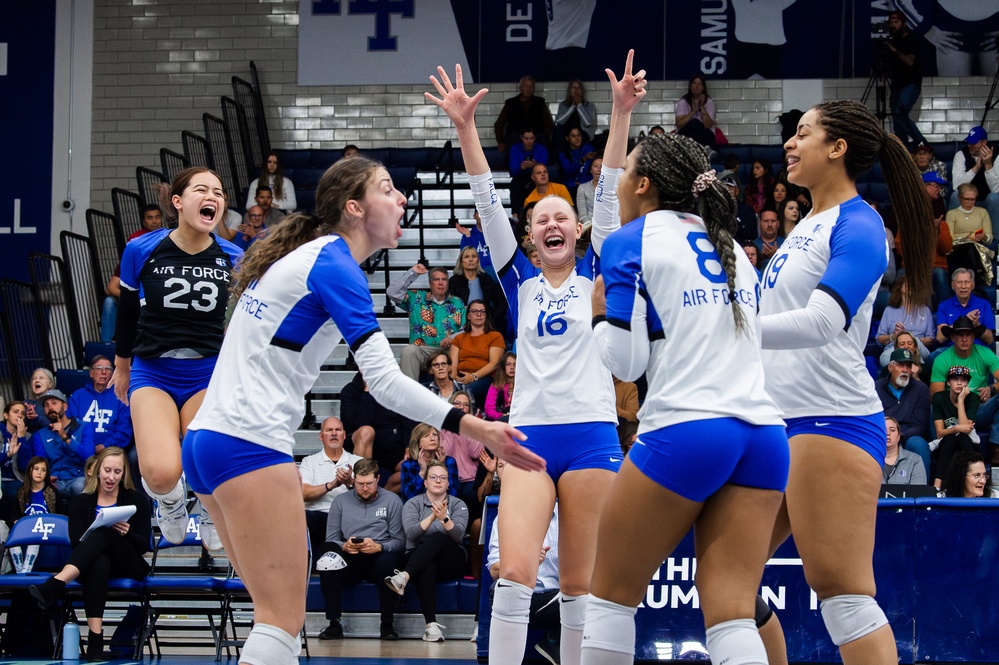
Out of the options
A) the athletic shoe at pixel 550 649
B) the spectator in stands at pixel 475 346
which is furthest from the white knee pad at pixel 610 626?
the spectator in stands at pixel 475 346

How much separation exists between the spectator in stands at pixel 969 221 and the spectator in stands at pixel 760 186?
6.92 ft

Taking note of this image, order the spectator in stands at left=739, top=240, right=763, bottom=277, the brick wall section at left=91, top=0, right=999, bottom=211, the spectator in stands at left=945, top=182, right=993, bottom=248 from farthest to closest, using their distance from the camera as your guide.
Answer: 1. the brick wall section at left=91, top=0, right=999, bottom=211
2. the spectator in stands at left=945, top=182, right=993, bottom=248
3. the spectator in stands at left=739, top=240, right=763, bottom=277

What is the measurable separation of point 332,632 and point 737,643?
6.45 meters

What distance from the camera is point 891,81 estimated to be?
16.5 meters

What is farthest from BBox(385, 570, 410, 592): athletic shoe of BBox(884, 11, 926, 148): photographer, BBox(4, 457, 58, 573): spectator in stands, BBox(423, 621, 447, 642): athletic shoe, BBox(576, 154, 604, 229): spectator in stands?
BBox(884, 11, 926, 148): photographer

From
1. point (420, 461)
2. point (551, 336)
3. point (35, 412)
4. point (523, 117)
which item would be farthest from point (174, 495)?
point (523, 117)

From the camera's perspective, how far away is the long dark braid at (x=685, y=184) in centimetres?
370

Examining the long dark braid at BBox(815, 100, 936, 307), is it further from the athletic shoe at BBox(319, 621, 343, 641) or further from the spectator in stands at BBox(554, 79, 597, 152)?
the spectator in stands at BBox(554, 79, 597, 152)

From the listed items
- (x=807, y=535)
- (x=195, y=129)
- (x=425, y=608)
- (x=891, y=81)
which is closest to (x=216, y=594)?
(x=425, y=608)

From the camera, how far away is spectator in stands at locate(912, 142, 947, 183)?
14812mm

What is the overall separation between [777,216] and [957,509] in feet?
23.8

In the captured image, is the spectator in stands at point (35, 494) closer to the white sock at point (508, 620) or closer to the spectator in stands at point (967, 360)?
the white sock at point (508, 620)

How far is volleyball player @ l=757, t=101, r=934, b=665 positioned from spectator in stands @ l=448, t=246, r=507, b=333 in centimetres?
876

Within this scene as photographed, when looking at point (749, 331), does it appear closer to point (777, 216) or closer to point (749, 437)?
point (749, 437)
